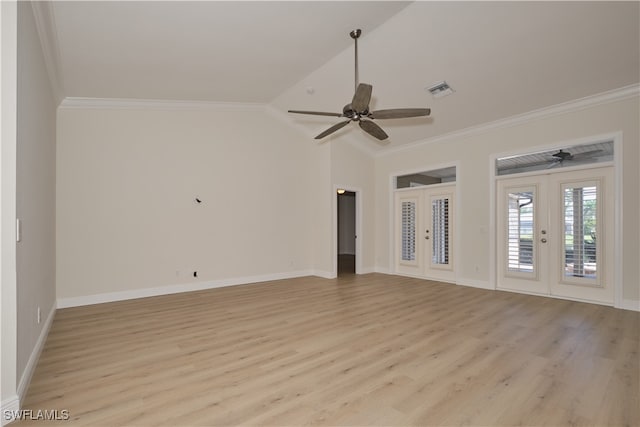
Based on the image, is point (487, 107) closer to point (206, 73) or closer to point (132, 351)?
point (206, 73)

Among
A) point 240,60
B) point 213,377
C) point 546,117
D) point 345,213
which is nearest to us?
point 213,377

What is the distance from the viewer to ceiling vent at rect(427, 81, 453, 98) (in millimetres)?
4882

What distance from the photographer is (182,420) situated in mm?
1916

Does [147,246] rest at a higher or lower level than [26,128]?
lower

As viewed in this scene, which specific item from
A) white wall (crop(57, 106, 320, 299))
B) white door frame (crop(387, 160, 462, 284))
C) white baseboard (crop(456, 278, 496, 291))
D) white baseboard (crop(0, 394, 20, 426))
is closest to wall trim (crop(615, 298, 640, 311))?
white baseboard (crop(456, 278, 496, 291))

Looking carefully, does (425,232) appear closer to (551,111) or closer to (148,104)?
(551,111)

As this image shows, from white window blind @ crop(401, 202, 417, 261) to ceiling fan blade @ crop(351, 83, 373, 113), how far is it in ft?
13.4

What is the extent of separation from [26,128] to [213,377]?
2.46 metres

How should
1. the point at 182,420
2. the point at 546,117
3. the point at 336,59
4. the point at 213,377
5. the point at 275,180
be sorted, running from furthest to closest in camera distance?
the point at 275,180 → the point at 546,117 → the point at 336,59 → the point at 213,377 → the point at 182,420

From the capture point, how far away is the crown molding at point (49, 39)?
2.84m

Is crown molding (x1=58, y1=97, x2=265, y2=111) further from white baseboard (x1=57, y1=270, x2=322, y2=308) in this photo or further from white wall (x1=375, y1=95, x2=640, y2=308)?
white wall (x1=375, y1=95, x2=640, y2=308)

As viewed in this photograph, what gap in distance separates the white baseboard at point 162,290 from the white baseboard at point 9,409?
3215 millimetres

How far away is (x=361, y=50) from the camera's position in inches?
170

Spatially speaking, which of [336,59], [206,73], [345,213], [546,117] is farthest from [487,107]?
[345,213]
